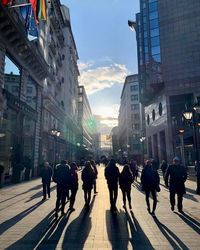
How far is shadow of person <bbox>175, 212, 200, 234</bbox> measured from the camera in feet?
18.0

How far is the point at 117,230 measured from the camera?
5371mm

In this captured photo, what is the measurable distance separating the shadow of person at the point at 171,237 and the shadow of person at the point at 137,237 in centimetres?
54

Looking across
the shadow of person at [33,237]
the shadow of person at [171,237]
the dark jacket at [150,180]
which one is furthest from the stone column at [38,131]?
the shadow of person at [171,237]

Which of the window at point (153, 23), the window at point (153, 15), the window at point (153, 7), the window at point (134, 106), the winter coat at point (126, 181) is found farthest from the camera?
the window at point (134, 106)

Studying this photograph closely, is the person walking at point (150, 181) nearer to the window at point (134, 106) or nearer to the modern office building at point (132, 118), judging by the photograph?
the modern office building at point (132, 118)

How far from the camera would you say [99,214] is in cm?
705

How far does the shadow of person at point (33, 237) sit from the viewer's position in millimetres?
4355

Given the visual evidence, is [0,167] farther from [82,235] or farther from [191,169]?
[191,169]

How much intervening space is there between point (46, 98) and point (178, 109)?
23.9m

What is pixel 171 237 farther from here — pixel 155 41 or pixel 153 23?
pixel 153 23

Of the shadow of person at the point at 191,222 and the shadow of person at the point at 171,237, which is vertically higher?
the shadow of person at the point at 171,237

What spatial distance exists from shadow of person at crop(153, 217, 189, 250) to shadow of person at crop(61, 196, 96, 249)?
6.88 ft

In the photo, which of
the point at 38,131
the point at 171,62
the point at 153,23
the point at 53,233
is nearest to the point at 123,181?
the point at 53,233

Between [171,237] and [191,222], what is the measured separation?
163cm
